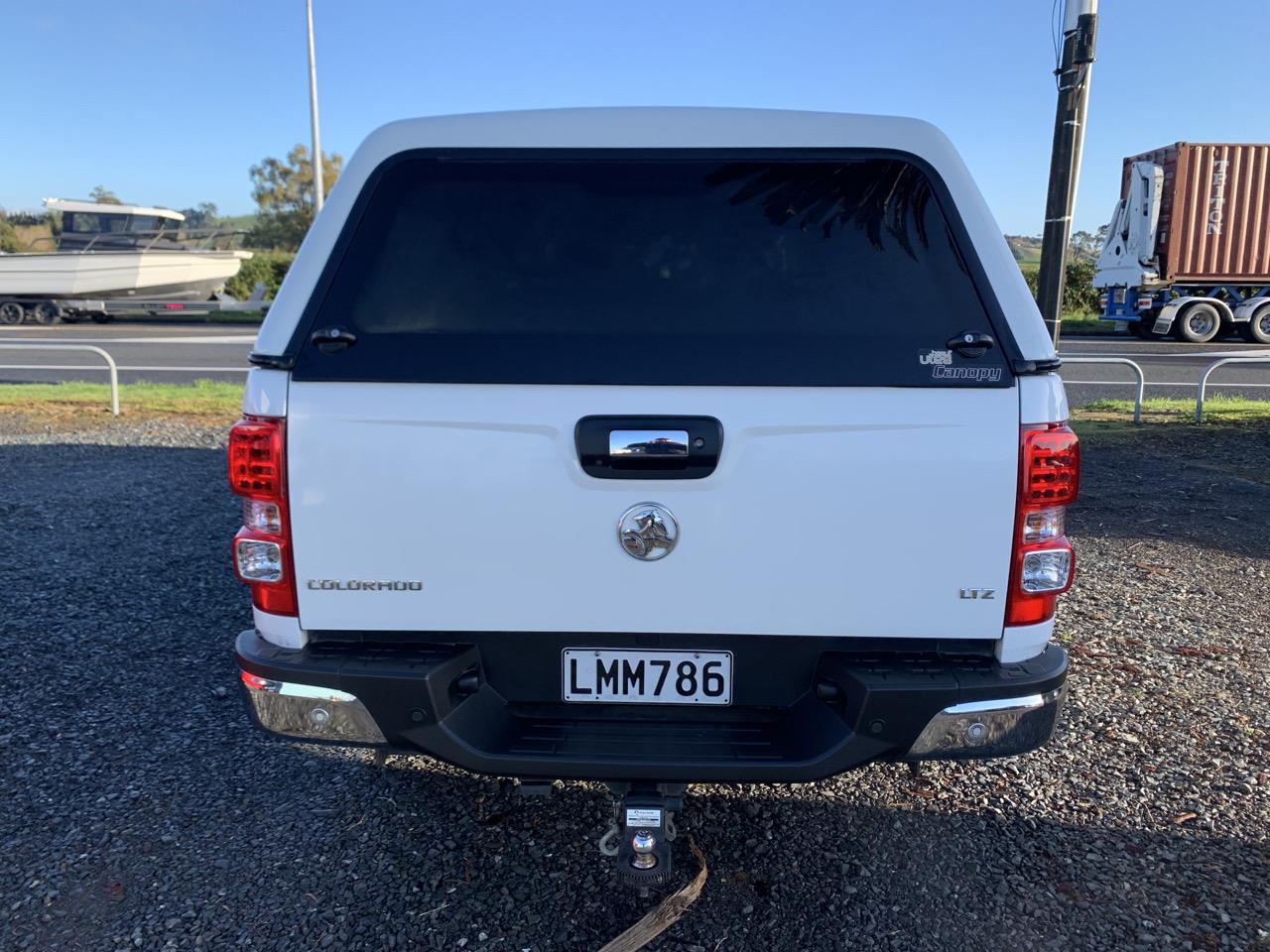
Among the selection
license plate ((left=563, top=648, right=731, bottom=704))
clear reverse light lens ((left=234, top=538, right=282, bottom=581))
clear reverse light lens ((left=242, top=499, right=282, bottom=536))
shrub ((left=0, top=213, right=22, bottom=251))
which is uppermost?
shrub ((left=0, top=213, right=22, bottom=251))

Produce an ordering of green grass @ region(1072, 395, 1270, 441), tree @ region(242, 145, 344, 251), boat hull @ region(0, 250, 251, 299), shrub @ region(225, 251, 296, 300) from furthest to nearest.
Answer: tree @ region(242, 145, 344, 251) < shrub @ region(225, 251, 296, 300) < boat hull @ region(0, 250, 251, 299) < green grass @ region(1072, 395, 1270, 441)

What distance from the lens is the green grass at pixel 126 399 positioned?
11133 mm

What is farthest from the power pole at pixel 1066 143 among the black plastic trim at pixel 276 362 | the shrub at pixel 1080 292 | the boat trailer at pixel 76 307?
the shrub at pixel 1080 292

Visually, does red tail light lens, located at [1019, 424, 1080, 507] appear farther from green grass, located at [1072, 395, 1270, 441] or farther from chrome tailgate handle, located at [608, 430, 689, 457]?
green grass, located at [1072, 395, 1270, 441]

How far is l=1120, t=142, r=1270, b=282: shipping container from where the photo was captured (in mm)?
21141

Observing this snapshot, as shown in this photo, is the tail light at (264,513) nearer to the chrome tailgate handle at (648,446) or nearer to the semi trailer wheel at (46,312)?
the chrome tailgate handle at (648,446)

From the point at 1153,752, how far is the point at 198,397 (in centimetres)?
1170

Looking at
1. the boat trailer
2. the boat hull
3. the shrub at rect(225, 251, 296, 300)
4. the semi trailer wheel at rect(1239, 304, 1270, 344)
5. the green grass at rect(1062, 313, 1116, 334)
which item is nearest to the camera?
the semi trailer wheel at rect(1239, 304, 1270, 344)

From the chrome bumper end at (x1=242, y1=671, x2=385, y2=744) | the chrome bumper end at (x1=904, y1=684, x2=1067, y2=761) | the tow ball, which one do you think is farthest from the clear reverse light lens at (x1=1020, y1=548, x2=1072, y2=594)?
the chrome bumper end at (x1=242, y1=671, x2=385, y2=744)

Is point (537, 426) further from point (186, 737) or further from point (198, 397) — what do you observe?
point (198, 397)

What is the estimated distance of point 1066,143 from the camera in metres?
6.72

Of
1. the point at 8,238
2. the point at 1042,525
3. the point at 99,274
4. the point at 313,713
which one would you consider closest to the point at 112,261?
the point at 99,274

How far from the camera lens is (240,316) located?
28.1 m

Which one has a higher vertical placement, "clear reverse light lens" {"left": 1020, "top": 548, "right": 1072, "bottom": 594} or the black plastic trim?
the black plastic trim
